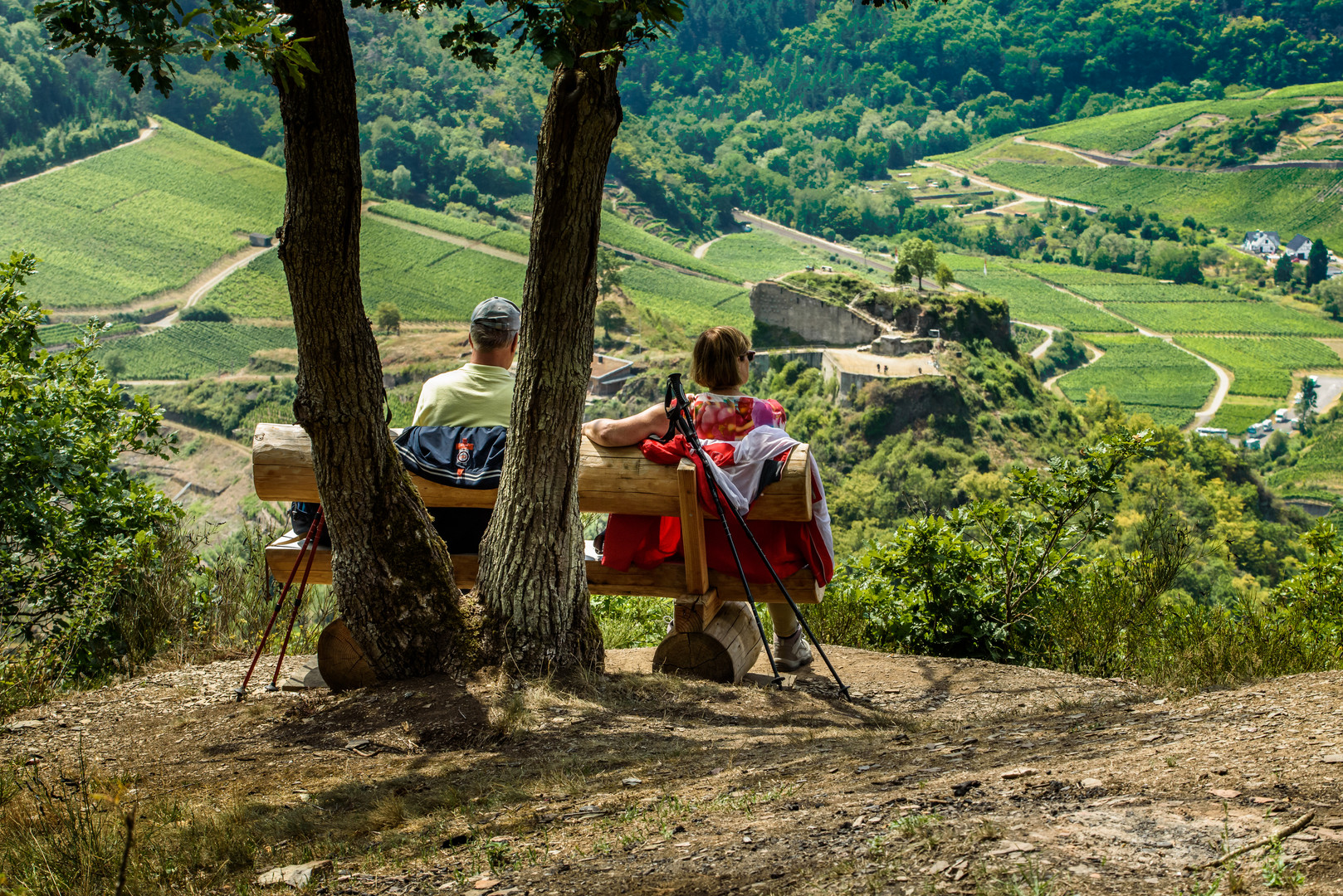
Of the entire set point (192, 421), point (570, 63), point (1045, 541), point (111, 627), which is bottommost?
point (192, 421)

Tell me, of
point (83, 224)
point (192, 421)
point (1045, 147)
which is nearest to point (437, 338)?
point (192, 421)

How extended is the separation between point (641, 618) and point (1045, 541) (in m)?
1.98

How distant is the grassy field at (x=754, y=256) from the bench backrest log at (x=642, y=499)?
77791mm

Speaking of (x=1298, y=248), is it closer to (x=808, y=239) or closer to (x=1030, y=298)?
(x=1030, y=298)

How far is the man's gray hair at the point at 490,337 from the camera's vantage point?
3.27 meters

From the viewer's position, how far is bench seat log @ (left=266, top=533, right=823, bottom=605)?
10.1 feet

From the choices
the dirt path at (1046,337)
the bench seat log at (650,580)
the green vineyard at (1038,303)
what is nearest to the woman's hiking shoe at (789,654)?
the bench seat log at (650,580)

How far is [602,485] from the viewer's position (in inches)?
118

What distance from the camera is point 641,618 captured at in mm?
4953

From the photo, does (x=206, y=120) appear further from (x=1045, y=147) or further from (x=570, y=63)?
(x=570, y=63)

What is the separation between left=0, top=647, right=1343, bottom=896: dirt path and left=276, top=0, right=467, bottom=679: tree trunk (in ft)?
0.58

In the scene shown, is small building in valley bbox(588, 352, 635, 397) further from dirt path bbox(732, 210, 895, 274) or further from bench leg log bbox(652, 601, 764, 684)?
bench leg log bbox(652, 601, 764, 684)

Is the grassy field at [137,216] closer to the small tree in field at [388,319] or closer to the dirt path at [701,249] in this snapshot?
the small tree in field at [388,319]

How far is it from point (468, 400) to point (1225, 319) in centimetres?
8803
